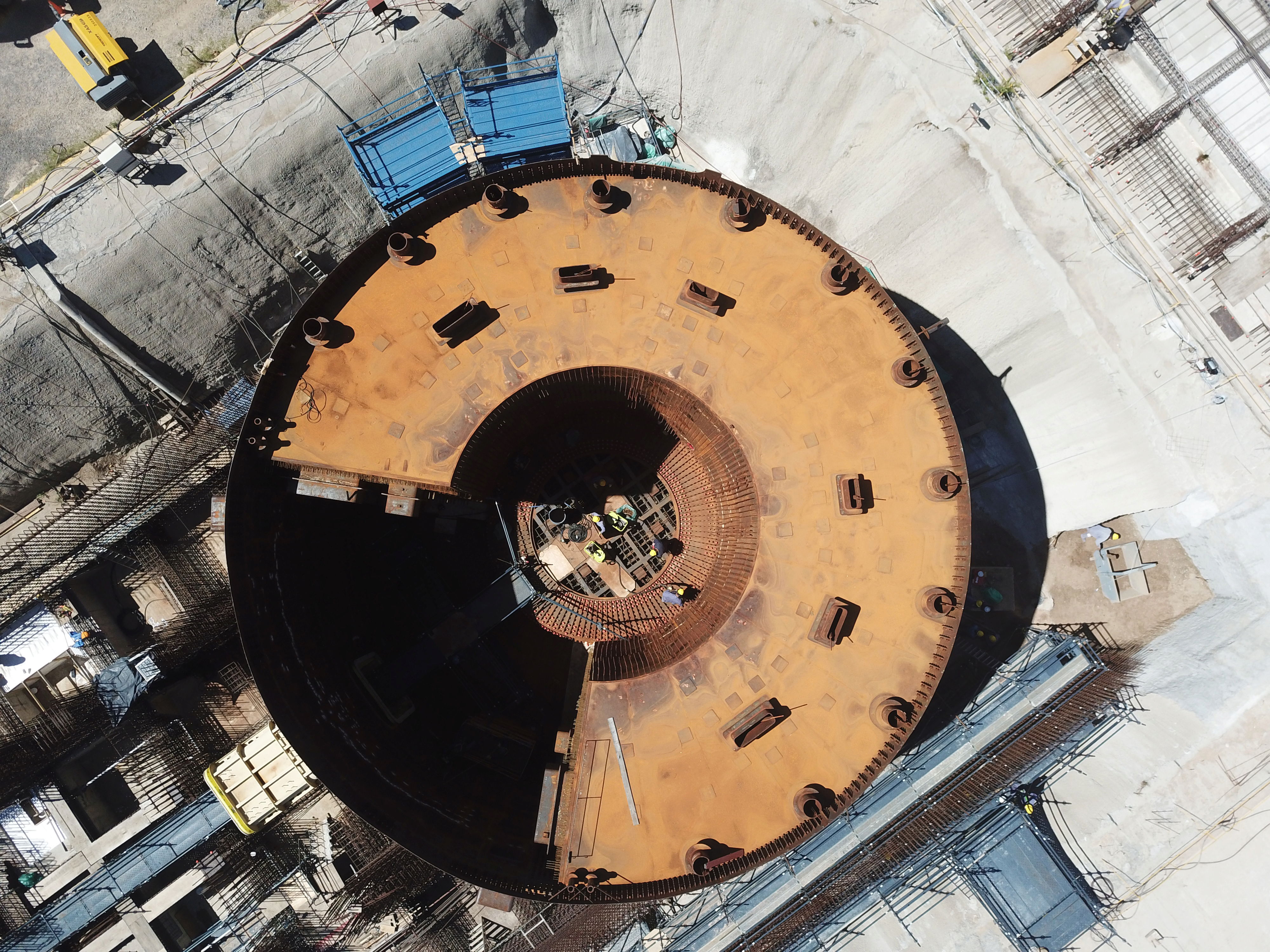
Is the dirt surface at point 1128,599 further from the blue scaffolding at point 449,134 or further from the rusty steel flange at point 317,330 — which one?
the rusty steel flange at point 317,330

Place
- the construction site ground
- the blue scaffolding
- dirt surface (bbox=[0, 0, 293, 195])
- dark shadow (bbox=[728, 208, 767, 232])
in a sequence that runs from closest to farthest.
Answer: dark shadow (bbox=[728, 208, 767, 232]) < dirt surface (bbox=[0, 0, 293, 195]) < the blue scaffolding < the construction site ground

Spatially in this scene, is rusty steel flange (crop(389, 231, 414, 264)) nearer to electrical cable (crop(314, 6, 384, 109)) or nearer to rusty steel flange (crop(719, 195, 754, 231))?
electrical cable (crop(314, 6, 384, 109))

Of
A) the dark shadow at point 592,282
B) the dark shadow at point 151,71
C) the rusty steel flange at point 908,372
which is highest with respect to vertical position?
the dark shadow at point 151,71

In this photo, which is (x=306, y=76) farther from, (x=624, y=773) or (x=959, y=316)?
(x=624, y=773)

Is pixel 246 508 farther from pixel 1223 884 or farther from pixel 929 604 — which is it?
pixel 1223 884

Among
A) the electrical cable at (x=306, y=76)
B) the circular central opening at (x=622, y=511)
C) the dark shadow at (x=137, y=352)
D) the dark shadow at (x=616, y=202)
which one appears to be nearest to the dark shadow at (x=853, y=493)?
the circular central opening at (x=622, y=511)

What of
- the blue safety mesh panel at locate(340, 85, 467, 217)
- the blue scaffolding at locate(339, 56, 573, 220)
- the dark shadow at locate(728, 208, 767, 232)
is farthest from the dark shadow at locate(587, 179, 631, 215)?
the blue safety mesh panel at locate(340, 85, 467, 217)

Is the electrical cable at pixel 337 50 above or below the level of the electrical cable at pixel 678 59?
above
